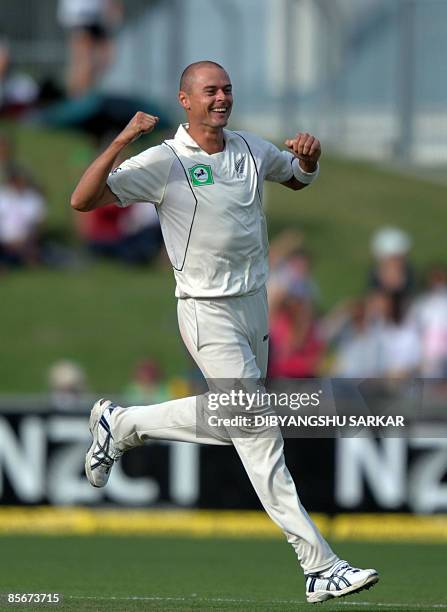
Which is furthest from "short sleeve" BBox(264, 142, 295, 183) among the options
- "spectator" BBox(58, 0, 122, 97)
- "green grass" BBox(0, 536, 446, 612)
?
"spectator" BBox(58, 0, 122, 97)

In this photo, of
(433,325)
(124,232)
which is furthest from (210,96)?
(124,232)

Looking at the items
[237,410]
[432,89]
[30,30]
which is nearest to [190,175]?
[237,410]

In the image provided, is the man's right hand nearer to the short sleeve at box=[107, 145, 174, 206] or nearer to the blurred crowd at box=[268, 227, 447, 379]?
the short sleeve at box=[107, 145, 174, 206]

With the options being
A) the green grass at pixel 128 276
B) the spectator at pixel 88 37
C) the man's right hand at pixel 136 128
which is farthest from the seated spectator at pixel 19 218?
the man's right hand at pixel 136 128

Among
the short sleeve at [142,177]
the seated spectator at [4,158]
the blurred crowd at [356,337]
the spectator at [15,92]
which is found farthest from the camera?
the spectator at [15,92]

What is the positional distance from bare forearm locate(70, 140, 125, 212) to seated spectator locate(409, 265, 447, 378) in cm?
824

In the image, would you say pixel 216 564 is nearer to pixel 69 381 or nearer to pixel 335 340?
pixel 69 381

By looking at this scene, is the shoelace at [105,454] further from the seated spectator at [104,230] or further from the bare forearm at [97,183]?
the seated spectator at [104,230]

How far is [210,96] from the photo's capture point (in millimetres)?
7016

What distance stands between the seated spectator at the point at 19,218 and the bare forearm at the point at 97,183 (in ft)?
37.6

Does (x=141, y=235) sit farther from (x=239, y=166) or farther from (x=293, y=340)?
(x=239, y=166)

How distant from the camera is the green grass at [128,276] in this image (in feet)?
58.9

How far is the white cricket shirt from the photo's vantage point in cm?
704

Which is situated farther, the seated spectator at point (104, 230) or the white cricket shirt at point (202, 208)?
the seated spectator at point (104, 230)
